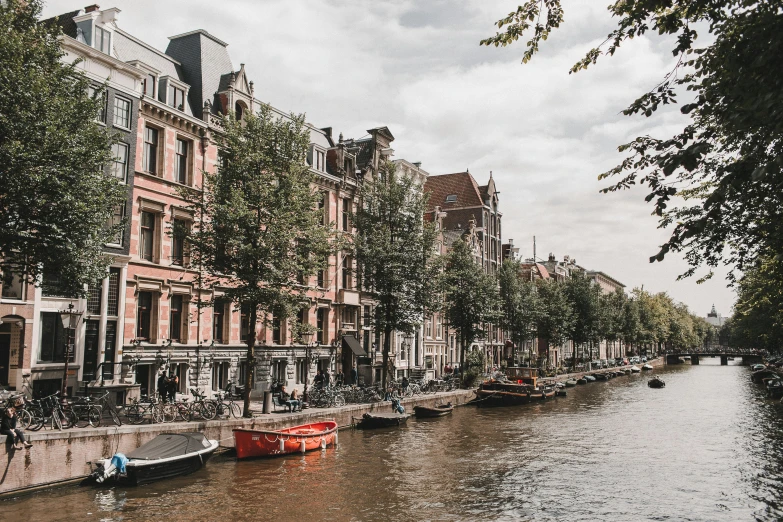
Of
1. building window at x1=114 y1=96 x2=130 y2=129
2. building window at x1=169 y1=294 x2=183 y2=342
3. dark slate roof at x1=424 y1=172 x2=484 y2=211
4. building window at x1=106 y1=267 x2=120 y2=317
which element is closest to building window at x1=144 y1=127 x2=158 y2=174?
building window at x1=114 y1=96 x2=130 y2=129

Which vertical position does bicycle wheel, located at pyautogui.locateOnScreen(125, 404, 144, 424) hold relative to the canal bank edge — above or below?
above

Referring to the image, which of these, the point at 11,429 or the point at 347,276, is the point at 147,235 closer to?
the point at 11,429

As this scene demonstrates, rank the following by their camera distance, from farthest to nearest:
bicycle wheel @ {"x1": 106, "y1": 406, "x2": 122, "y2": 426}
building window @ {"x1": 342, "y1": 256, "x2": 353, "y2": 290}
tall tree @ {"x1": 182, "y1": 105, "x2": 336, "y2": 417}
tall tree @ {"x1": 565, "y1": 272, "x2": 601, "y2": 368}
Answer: tall tree @ {"x1": 565, "y1": 272, "x2": 601, "y2": 368} < building window @ {"x1": 342, "y1": 256, "x2": 353, "y2": 290} < tall tree @ {"x1": 182, "y1": 105, "x2": 336, "y2": 417} < bicycle wheel @ {"x1": 106, "y1": 406, "x2": 122, "y2": 426}

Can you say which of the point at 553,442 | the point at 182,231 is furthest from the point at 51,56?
the point at 553,442

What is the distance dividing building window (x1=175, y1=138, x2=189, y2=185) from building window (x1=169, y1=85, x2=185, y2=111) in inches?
81.6

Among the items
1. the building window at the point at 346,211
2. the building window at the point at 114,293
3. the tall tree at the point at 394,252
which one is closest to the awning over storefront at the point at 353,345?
the tall tree at the point at 394,252

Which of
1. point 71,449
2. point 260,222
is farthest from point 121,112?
point 71,449

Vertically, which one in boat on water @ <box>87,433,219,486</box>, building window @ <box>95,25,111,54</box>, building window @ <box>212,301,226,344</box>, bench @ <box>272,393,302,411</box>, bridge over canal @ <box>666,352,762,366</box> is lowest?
bridge over canal @ <box>666,352,762,366</box>

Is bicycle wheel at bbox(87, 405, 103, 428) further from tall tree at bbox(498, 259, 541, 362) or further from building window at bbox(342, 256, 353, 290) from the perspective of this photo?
tall tree at bbox(498, 259, 541, 362)

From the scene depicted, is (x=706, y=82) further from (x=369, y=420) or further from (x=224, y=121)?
(x=369, y=420)

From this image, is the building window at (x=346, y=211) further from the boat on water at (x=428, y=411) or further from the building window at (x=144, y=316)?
the building window at (x=144, y=316)

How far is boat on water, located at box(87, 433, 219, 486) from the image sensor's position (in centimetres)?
2084

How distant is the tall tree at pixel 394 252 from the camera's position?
43.0 m

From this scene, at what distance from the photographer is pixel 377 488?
21.7m
